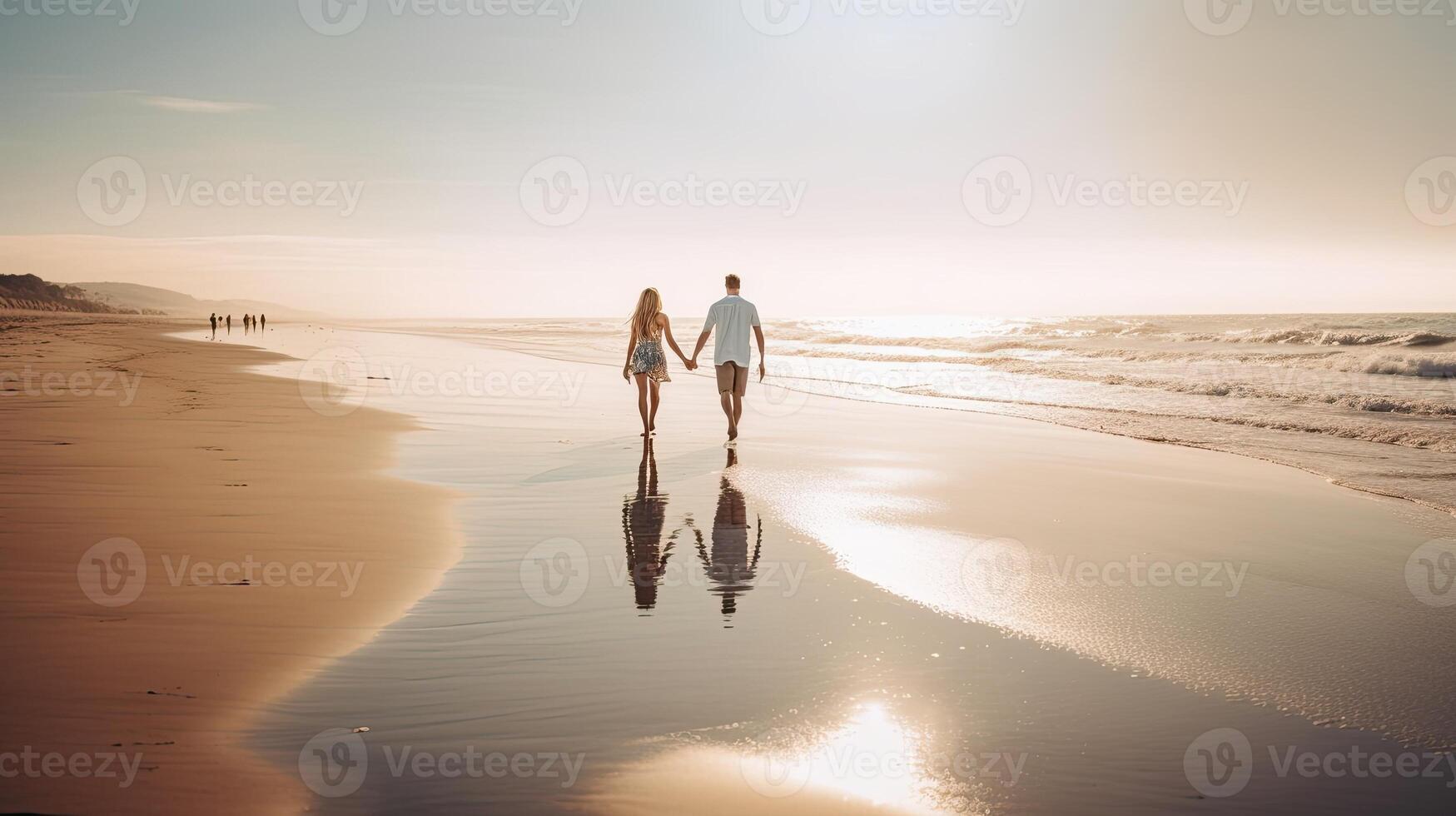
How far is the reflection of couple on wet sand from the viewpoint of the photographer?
5.14 meters

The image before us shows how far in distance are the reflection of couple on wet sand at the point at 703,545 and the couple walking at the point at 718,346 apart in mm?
3726

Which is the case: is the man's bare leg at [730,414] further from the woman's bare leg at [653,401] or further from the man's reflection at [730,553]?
the man's reflection at [730,553]

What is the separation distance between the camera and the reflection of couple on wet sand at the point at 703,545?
5137mm

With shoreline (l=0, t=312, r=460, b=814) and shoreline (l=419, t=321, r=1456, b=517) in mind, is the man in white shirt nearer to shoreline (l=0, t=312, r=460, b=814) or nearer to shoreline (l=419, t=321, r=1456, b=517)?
shoreline (l=0, t=312, r=460, b=814)

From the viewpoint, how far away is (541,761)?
9.91 feet

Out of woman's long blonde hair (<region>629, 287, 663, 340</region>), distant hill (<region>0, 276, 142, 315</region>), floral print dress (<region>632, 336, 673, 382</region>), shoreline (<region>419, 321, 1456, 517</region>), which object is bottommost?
shoreline (<region>419, 321, 1456, 517</region>)

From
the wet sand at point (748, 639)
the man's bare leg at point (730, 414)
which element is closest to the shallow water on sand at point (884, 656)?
the wet sand at point (748, 639)

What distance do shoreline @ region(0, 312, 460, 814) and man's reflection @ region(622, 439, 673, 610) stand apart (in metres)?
1.33

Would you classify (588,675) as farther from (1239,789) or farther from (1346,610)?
(1346,610)

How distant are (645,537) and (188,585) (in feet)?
9.92

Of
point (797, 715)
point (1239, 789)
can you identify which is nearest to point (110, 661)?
point (797, 715)

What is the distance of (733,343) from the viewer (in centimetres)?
1216

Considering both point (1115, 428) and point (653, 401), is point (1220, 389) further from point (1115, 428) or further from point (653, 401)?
point (653, 401)

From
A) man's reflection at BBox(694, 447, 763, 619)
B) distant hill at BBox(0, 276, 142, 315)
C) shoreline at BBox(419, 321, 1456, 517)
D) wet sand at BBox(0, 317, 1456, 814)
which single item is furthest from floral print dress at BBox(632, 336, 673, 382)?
distant hill at BBox(0, 276, 142, 315)
